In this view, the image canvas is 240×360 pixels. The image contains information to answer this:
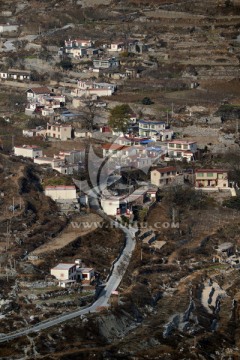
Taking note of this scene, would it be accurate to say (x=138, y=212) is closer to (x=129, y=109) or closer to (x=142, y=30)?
(x=129, y=109)

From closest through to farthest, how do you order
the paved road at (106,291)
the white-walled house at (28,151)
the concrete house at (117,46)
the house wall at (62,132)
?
the paved road at (106,291), the white-walled house at (28,151), the house wall at (62,132), the concrete house at (117,46)

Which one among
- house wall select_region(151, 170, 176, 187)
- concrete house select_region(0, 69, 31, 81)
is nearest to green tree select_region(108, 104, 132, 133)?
house wall select_region(151, 170, 176, 187)

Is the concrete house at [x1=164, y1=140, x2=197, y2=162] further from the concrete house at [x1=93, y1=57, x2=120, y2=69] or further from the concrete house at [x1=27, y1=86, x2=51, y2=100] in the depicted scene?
the concrete house at [x1=93, y1=57, x2=120, y2=69]

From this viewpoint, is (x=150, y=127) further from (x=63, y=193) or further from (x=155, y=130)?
(x=63, y=193)

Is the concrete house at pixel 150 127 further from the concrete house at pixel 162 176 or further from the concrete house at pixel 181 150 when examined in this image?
the concrete house at pixel 162 176

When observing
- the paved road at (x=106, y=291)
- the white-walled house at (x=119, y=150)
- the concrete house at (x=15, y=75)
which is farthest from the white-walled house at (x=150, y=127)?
the concrete house at (x=15, y=75)

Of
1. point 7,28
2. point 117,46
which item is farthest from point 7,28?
point 117,46
